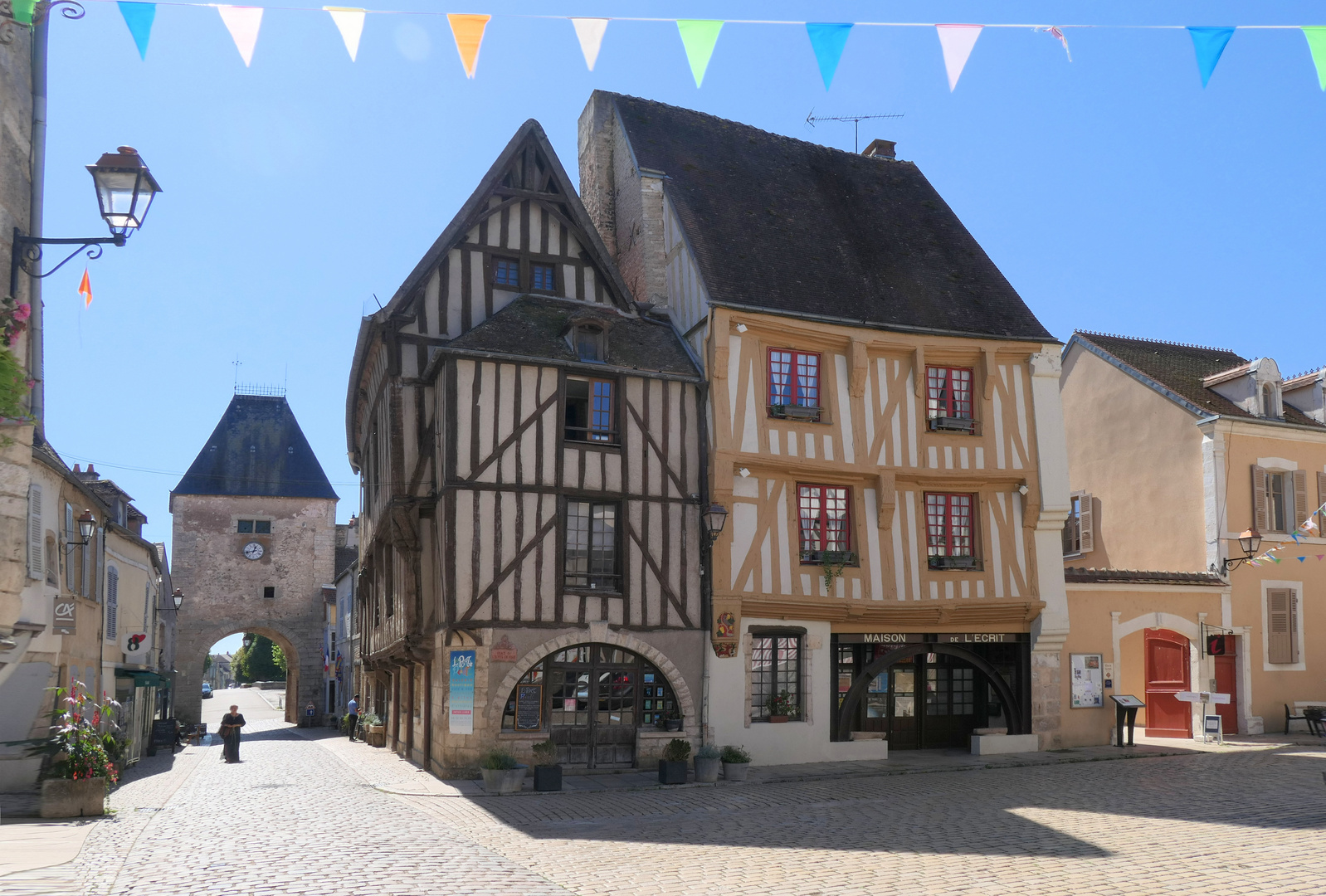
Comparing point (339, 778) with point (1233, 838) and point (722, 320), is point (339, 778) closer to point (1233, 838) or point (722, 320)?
point (722, 320)

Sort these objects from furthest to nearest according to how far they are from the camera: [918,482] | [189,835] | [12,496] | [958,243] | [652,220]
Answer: [958,243] → [652,220] → [918,482] → [189,835] → [12,496]

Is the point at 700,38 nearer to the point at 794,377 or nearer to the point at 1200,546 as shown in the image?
the point at 794,377

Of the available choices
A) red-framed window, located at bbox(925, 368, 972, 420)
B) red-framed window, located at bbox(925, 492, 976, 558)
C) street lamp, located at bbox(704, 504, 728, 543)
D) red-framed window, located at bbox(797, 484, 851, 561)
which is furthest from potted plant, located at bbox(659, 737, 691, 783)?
red-framed window, located at bbox(925, 368, 972, 420)

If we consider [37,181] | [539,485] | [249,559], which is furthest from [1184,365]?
[249,559]

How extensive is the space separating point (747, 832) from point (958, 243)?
13.1m

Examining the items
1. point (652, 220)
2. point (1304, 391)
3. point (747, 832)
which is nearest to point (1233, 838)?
point (747, 832)

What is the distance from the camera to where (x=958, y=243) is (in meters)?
20.7

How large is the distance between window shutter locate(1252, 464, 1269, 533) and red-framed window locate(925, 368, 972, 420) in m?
5.83

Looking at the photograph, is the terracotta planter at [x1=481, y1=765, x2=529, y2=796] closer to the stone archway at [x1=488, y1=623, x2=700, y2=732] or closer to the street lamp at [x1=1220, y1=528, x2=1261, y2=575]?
the stone archway at [x1=488, y1=623, x2=700, y2=732]

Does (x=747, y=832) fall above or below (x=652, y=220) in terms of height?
below

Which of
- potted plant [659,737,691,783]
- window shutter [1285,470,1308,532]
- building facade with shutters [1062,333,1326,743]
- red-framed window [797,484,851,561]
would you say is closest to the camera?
potted plant [659,737,691,783]

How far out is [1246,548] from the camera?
19.5 meters

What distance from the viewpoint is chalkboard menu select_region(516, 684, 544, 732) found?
1520 centimetres

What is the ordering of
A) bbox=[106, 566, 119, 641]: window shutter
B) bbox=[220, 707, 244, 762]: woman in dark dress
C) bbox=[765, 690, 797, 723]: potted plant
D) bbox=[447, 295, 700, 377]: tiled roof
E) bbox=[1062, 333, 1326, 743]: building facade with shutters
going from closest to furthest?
bbox=[447, 295, 700, 377]: tiled roof, bbox=[765, 690, 797, 723]: potted plant, bbox=[106, 566, 119, 641]: window shutter, bbox=[1062, 333, 1326, 743]: building facade with shutters, bbox=[220, 707, 244, 762]: woman in dark dress
